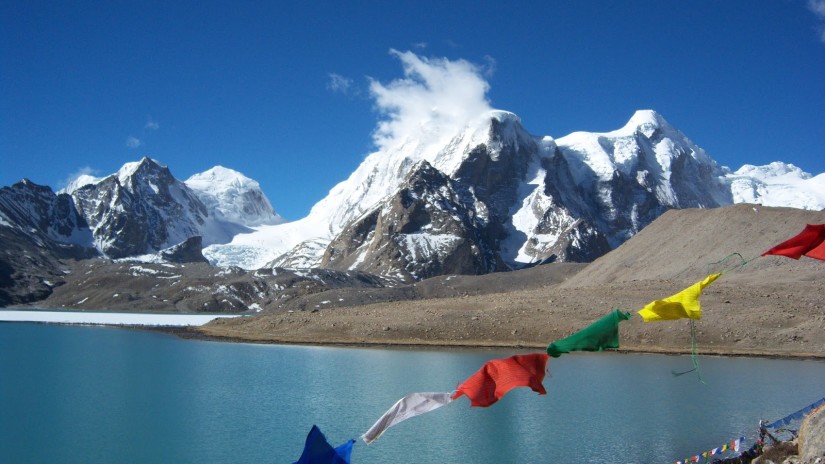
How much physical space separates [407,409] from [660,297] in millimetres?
60134

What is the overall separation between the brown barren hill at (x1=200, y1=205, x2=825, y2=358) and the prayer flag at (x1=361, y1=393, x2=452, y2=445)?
4098 cm

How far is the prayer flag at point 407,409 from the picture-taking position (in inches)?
557

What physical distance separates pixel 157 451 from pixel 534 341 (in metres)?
46.2

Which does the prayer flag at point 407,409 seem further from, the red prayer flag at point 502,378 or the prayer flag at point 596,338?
the prayer flag at point 596,338

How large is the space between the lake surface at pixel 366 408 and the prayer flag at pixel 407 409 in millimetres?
10268

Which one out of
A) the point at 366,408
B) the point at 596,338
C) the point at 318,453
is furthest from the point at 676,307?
the point at 366,408

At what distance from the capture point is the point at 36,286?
179 metres

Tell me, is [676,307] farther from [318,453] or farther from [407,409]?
[318,453]

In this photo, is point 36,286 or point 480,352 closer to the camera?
point 480,352

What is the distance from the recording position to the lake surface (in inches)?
1005

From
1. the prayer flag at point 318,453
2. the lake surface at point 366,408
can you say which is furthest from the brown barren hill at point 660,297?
the prayer flag at point 318,453

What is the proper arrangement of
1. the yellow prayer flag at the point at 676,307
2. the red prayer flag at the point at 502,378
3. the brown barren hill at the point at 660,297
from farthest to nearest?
the brown barren hill at the point at 660,297 < the yellow prayer flag at the point at 676,307 < the red prayer flag at the point at 502,378

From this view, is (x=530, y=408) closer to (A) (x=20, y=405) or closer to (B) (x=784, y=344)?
(A) (x=20, y=405)

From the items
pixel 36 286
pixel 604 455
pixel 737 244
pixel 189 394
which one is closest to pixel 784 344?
pixel 737 244
